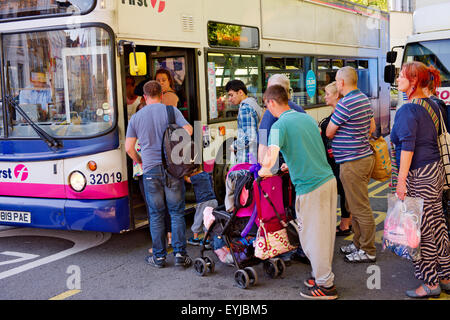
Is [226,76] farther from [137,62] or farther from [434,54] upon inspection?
[434,54]

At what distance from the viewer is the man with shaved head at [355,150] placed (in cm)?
505

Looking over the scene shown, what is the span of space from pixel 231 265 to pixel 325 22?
6095 millimetres

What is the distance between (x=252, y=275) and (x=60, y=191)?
90.0 inches

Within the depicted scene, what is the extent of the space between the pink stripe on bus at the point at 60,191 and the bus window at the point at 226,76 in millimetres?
1760

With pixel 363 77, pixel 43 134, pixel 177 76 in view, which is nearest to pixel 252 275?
pixel 43 134

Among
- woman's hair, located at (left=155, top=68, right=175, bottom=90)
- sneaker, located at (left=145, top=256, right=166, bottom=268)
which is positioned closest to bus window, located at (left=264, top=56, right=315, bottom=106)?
woman's hair, located at (left=155, top=68, right=175, bottom=90)

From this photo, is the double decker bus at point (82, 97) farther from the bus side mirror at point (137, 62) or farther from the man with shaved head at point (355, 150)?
the man with shaved head at point (355, 150)

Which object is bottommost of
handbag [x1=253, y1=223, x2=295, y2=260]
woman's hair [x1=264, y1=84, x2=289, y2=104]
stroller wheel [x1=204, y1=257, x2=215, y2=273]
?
stroller wheel [x1=204, y1=257, x2=215, y2=273]

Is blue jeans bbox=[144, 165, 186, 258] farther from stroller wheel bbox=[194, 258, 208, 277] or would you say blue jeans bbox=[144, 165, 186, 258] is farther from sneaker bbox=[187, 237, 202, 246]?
sneaker bbox=[187, 237, 202, 246]

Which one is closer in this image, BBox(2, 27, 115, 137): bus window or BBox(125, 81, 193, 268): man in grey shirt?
BBox(125, 81, 193, 268): man in grey shirt

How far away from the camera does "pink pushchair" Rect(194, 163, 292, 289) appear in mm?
4594

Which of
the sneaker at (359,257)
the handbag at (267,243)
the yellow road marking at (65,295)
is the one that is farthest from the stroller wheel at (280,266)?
the yellow road marking at (65,295)
